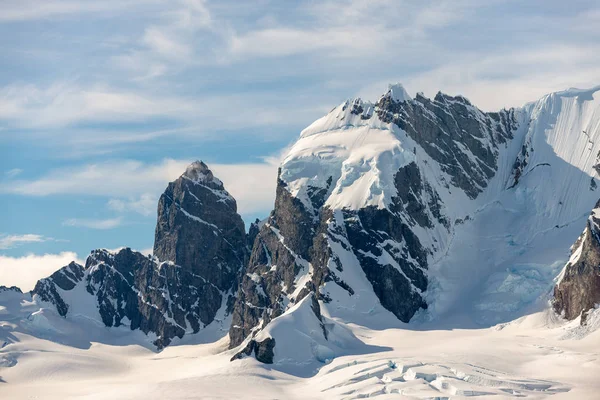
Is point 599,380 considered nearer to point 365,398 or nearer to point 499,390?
point 499,390

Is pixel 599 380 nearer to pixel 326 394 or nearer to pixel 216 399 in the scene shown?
pixel 326 394

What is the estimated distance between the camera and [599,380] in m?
195

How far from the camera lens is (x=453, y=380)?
196 meters

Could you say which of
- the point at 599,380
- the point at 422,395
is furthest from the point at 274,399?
the point at 599,380

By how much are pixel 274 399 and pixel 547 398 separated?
156 ft

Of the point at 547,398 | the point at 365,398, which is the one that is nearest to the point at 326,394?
the point at 365,398

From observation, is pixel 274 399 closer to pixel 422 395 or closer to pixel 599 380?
pixel 422 395

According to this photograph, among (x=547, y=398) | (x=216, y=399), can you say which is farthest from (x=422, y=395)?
(x=216, y=399)

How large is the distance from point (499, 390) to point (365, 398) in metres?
23.3

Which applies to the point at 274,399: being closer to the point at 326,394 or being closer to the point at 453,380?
the point at 326,394

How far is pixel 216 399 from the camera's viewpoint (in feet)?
653

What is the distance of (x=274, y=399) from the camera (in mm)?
196250

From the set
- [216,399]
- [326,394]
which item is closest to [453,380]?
[326,394]

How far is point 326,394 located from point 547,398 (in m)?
39.2
